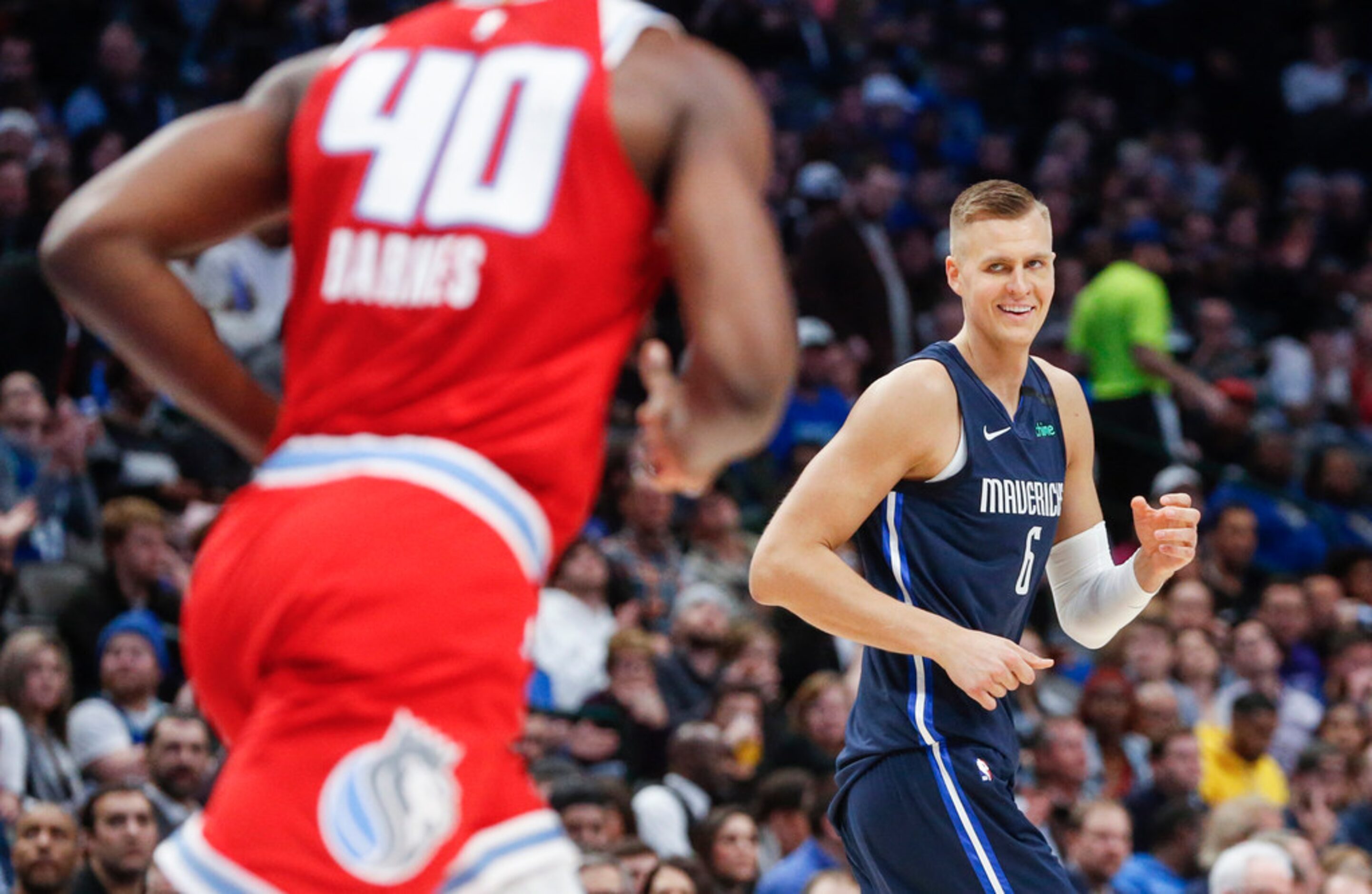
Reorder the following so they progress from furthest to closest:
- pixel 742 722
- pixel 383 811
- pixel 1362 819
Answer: pixel 1362 819, pixel 742 722, pixel 383 811

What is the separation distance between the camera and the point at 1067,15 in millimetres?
17594

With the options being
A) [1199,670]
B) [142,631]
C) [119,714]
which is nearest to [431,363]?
[119,714]

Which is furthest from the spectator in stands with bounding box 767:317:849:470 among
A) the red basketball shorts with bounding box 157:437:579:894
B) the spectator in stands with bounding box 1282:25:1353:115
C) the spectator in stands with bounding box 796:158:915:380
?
the red basketball shorts with bounding box 157:437:579:894

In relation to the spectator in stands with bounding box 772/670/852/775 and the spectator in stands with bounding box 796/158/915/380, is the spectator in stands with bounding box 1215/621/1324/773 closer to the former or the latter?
the spectator in stands with bounding box 772/670/852/775

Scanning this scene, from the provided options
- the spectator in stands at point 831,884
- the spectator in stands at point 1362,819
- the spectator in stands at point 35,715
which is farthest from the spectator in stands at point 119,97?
the spectator in stands at point 1362,819

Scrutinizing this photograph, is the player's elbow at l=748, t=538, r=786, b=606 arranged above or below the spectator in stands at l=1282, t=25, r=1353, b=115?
above

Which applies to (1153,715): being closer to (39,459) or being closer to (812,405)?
(812,405)

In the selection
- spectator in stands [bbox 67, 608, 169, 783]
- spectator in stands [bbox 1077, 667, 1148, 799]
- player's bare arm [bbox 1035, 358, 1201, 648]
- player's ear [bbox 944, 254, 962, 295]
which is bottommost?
spectator in stands [bbox 1077, 667, 1148, 799]

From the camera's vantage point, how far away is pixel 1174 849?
8.10 metres

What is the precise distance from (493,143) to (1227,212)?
13875 mm

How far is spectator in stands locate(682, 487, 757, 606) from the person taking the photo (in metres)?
9.41

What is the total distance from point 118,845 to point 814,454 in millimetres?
5032

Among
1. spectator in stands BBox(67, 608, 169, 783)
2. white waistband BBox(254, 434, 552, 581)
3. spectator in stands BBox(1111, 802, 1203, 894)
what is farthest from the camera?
spectator in stands BBox(1111, 802, 1203, 894)

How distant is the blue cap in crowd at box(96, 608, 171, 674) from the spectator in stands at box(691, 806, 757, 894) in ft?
7.69
